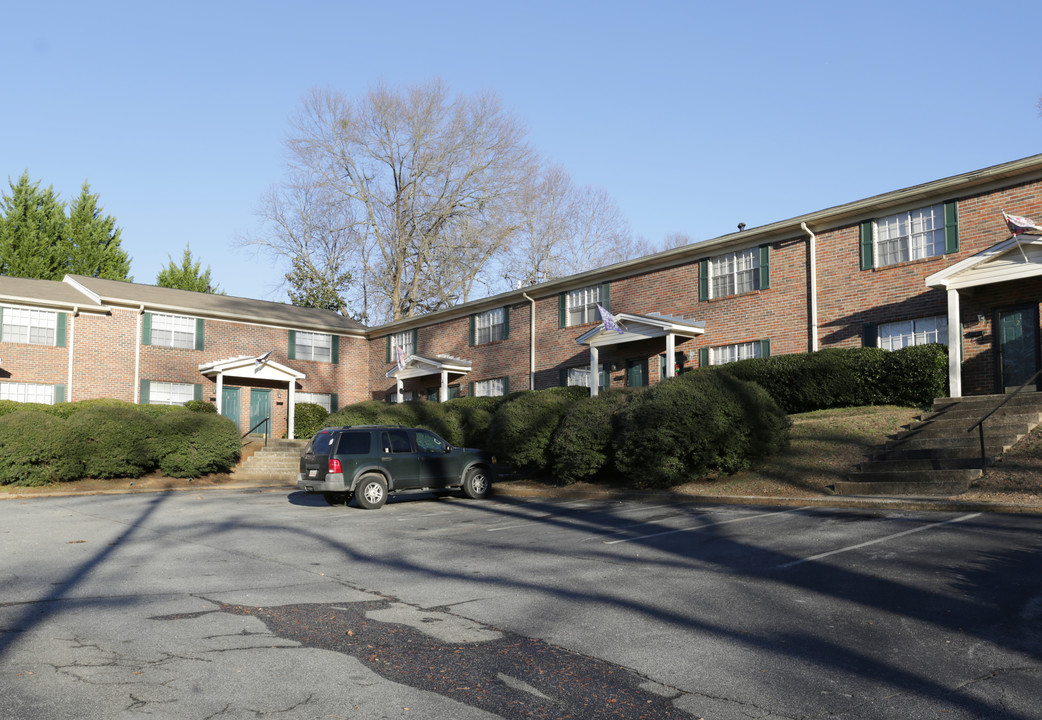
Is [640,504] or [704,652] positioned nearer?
[704,652]

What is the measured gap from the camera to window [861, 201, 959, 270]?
1975 cm

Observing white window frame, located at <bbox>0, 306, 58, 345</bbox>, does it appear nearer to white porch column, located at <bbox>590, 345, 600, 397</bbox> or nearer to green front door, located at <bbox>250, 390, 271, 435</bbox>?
green front door, located at <bbox>250, 390, 271, 435</bbox>

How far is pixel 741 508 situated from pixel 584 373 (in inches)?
575

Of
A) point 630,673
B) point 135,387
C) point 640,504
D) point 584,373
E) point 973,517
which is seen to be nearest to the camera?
point 630,673

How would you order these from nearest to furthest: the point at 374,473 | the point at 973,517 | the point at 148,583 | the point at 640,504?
the point at 148,583, the point at 973,517, the point at 640,504, the point at 374,473

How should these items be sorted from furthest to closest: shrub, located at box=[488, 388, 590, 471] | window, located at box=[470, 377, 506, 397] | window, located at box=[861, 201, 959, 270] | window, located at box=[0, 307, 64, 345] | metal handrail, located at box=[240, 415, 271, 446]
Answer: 1. window, located at box=[470, 377, 506, 397]
2. metal handrail, located at box=[240, 415, 271, 446]
3. window, located at box=[0, 307, 64, 345]
4. window, located at box=[861, 201, 959, 270]
5. shrub, located at box=[488, 388, 590, 471]

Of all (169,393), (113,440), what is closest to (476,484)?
(113,440)

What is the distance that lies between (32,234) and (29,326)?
21263 millimetres

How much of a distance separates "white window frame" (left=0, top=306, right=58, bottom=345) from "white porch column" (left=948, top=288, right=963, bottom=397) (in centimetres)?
2893

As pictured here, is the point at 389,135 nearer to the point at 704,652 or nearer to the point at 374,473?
the point at 374,473

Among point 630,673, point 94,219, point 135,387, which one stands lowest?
point 630,673

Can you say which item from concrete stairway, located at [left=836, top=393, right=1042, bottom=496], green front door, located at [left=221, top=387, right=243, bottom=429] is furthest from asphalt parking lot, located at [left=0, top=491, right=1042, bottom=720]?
green front door, located at [left=221, top=387, right=243, bottom=429]

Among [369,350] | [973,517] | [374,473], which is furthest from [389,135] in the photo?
[973,517]

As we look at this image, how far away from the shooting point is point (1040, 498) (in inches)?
461
